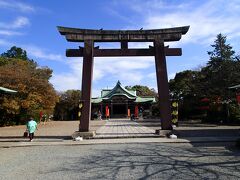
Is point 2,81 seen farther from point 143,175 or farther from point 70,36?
point 143,175

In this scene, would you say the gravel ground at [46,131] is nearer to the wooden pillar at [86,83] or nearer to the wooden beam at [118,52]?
the wooden pillar at [86,83]

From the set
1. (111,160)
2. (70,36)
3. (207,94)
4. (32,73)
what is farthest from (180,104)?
(111,160)

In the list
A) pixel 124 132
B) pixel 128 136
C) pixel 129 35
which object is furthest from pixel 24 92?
pixel 128 136

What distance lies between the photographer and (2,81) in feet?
127

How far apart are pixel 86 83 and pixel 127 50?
3.22 metres

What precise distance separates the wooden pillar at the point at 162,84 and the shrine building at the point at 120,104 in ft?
126

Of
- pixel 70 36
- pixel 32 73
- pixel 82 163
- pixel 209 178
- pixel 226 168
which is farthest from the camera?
pixel 32 73

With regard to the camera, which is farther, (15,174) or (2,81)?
(2,81)

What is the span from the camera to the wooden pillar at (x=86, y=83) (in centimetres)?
1902

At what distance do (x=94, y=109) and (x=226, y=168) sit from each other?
55.1 metres

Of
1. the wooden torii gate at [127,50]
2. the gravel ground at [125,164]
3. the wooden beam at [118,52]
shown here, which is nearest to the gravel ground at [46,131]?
the wooden torii gate at [127,50]

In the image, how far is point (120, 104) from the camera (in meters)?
60.8

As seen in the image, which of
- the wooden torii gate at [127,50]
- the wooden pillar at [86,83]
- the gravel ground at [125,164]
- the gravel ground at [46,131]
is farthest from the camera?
the gravel ground at [46,131]

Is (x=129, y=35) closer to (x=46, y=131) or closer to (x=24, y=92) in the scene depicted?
(x=46, y=131)
